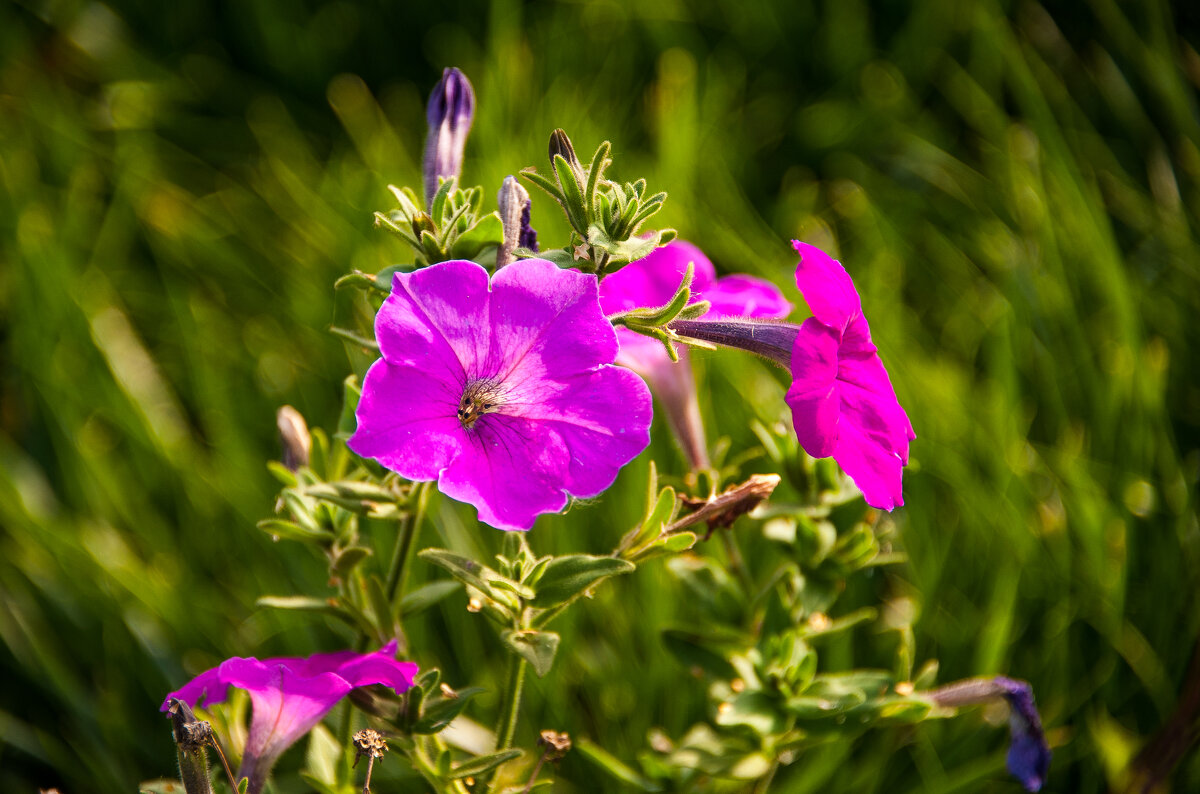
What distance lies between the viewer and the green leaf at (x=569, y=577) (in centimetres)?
60

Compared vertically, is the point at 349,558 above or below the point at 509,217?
below

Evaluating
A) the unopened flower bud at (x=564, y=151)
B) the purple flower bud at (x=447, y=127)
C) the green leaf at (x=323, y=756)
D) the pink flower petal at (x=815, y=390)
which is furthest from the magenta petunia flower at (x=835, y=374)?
the green leaf at (x=323, y=756)

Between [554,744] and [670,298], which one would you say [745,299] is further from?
[554,744]

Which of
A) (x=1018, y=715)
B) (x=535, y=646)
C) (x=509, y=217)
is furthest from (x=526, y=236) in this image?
(x=1018, y=715)

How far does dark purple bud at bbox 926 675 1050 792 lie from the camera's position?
0.80 m

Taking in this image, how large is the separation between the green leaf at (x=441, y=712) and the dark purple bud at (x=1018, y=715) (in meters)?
0.35

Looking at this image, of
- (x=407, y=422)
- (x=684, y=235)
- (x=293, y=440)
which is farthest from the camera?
(x=684, y=235)

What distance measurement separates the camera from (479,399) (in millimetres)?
597

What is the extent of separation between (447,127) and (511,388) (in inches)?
8.5

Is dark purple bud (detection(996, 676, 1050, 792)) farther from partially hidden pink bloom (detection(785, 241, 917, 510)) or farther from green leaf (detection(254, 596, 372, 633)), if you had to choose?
green leaf (detection(254, 596, 372, 633))

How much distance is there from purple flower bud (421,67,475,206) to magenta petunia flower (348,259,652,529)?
5.9 inches

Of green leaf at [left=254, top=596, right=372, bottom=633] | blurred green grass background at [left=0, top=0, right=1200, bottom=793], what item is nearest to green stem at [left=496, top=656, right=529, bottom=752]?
green leaf at [left=254, top=596, right=372, bottom=633]

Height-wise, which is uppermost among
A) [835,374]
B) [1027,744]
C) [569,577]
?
[835,374]

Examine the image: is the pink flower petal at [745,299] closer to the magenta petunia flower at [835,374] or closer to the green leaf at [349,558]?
the magenta petunia flower at [835,374]
